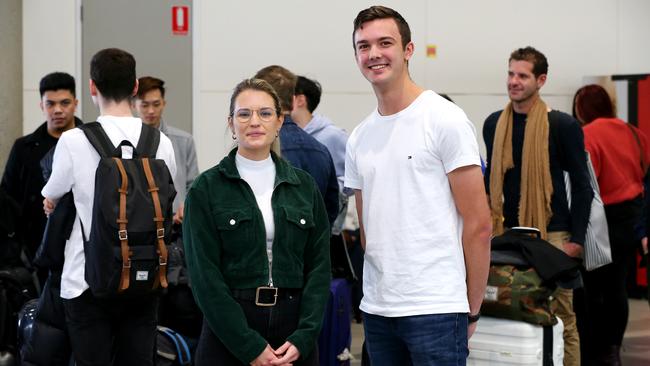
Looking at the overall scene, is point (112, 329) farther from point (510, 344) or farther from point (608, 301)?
point (608, 301)

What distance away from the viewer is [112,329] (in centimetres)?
372

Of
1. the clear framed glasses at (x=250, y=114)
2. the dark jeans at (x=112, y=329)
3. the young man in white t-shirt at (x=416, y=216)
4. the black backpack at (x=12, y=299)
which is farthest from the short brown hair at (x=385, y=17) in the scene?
the black backpack at (x=12, y=299)

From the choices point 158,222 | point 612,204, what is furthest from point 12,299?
point 612,204

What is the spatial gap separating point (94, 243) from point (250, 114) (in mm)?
793

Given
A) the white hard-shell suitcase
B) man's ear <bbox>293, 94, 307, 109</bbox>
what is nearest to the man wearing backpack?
the white hard-shell suitcase

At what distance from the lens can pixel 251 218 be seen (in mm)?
3078

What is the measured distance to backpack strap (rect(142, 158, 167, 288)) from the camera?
11.8 feet

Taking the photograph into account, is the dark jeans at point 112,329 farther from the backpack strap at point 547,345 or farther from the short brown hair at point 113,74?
the backpack strap at point 547,345

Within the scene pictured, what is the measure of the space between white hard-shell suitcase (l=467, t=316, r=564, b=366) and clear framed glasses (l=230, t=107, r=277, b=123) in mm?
1693

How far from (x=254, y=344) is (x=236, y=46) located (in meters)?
4.90

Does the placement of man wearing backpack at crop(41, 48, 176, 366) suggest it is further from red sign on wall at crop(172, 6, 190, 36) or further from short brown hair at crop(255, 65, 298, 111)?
red sign on wall at crop(172, 6, 190, 36)

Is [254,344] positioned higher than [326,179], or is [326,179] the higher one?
[326,179]

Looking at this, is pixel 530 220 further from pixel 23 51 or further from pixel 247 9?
pixel 23 51

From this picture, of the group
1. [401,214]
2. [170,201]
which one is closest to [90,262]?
[170,201]
